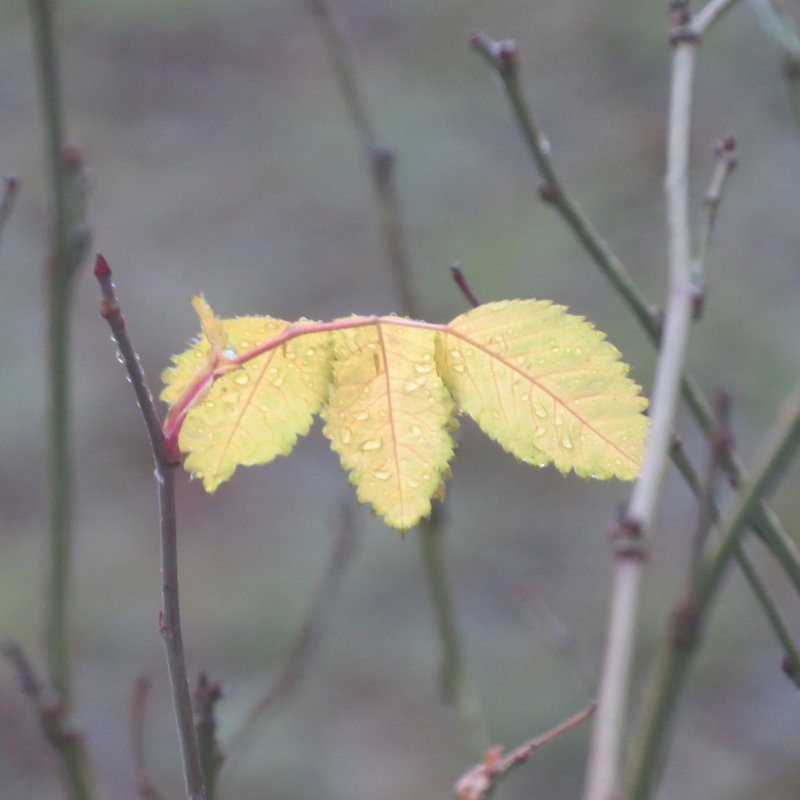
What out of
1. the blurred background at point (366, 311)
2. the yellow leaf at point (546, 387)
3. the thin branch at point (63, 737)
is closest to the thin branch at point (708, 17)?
the yellow leaf at point (546, 387)

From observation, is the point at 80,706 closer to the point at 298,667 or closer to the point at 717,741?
the point at 717,741

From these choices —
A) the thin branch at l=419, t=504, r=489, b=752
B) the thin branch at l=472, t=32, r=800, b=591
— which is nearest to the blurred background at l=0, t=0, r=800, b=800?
the thin branch at l=419, t=504, r=489, b=752

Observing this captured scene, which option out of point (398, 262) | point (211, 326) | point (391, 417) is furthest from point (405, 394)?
point (398, 262)

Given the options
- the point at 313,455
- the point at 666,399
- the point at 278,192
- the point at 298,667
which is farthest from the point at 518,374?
the point at 278,192

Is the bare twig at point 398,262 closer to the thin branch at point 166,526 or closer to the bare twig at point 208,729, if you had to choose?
the bare twig at point 208,729

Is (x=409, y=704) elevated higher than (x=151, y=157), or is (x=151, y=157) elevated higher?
(x=151, y=157)
